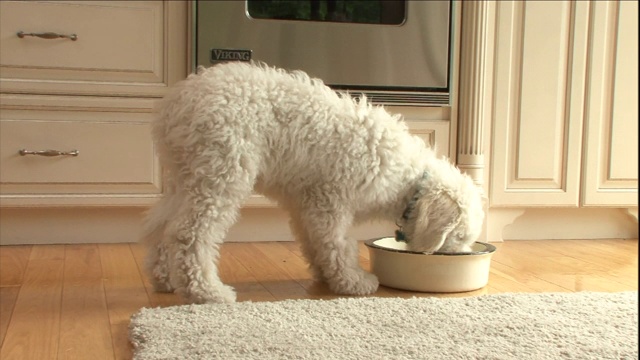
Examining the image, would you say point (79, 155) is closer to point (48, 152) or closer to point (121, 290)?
point (48, 152)

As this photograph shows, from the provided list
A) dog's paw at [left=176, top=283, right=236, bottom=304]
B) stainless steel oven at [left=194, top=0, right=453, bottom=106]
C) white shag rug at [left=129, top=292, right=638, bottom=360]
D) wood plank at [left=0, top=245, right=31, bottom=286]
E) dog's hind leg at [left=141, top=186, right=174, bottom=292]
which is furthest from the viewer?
stainless steel oven at [left=194, top=0, right=453, bottom=106]

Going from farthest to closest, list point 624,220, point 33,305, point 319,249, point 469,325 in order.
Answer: point 624,220
point 319,249
point 33,305
point 469,325

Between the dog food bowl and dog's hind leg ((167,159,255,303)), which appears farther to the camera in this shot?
the dog food bowl

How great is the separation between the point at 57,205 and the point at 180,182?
108cm

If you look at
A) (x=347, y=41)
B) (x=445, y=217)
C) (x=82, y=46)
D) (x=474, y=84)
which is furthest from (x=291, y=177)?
(x=474, y=84)

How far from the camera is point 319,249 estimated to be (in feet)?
7.20

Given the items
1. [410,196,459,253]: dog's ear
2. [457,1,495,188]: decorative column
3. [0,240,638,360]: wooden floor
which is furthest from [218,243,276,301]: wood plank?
[457,1,495,188]: decorative column

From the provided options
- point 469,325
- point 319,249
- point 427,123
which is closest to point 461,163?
point 427,123

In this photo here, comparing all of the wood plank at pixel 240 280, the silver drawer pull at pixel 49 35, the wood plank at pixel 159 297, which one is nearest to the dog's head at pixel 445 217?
the wood plank at pixel 240 280

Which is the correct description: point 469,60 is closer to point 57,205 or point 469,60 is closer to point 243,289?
point 243,289

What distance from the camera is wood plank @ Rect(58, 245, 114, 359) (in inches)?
61.9

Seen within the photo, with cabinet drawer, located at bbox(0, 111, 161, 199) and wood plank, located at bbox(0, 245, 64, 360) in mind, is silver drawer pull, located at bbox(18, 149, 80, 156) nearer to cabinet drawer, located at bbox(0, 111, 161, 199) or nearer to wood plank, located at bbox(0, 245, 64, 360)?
cabinet drawer, located at bbox(0, 111, 161, 199)

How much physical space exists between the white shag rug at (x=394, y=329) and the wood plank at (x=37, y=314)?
0.63 feet

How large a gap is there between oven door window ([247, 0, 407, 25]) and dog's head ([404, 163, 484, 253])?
108 centimetres
